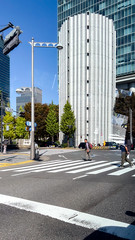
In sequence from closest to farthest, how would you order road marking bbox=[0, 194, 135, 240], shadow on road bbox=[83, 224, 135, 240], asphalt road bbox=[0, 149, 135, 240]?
shadow on road bbox=[83, 224, 135, 240]
asphalt road bbox=[0, 149, 135, 240]
road marking bbox=[0, 194, 135, 240]

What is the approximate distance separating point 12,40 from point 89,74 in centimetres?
4129

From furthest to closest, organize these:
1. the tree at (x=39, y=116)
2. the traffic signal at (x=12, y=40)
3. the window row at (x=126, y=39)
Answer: the window row at (x=126, y=39)
the tree at (x=39, y=116)
the traffic signal at (x=12, y=40)

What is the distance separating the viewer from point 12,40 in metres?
9.76

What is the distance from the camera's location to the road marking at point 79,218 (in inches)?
152

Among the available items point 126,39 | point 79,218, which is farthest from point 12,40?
point 126,39

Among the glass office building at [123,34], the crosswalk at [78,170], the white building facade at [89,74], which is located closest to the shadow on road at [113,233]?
the crosswalk at [78,170]

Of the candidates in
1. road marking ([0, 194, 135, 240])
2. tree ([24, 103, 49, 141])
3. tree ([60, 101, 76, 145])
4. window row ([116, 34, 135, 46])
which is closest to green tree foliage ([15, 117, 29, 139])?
tree ([24, 103, 49, 141])

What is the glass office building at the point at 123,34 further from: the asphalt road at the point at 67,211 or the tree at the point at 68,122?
the asphalt road at the point at 67,211

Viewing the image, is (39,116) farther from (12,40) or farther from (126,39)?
(12,40)

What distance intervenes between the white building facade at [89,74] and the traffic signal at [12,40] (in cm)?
3948

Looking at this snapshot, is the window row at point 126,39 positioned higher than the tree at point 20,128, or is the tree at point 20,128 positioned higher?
the window row at point 126,39

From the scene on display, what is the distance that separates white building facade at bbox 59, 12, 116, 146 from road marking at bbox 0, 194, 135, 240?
4309 centimetres

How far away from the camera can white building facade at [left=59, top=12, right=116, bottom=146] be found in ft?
161

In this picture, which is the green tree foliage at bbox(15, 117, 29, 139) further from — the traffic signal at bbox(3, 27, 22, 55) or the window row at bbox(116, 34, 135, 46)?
the traffic signal at bbox(3, 27, 22, 55)
